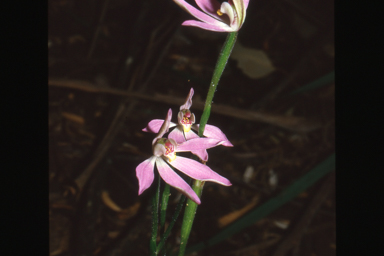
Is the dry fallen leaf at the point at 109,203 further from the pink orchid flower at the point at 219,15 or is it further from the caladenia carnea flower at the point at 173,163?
the pink orchid flower at the point at 219,15

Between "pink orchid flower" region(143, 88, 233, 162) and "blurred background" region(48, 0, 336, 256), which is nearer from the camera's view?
"pink orchid flower" region(143, 88, 233, 162)

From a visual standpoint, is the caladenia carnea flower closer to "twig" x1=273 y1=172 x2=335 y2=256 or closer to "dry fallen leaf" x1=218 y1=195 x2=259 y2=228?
"twig" x1=273 y1=172 x2=335 y2=256

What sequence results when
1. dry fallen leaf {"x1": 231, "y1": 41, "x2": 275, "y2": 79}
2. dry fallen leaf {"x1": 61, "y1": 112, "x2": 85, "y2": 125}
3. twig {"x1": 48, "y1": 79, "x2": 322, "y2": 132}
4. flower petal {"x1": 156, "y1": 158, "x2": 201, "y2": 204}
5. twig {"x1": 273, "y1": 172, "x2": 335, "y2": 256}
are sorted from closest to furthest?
1. flower petal {"x1": 156, "y1": 158, "x2": 201, "y2": 204}
2. twig {"x1": 273, "y1": 172, "x2": 335, "y2": 256}
3. twig {"x1": 48, "y1": 79, "x2": 322, "y2": 132}
4. dry fallen leaf {"x1": 61, "y1": 112, "x2": 85, "y2": 125}
5. dry fallen leaf {"x1": 231, "y1": 41, "x2": 275, "y2": 79}

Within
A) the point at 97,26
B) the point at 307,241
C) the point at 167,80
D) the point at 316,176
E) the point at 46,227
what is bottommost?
→ the point at 307,241

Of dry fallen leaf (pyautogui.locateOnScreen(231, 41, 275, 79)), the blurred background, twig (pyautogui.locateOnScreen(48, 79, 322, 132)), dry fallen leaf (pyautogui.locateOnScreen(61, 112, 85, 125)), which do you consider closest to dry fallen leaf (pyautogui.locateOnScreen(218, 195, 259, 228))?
the blurred background

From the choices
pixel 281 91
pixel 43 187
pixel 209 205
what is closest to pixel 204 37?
pixel 281 91

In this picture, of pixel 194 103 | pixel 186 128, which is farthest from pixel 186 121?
pixel 194 103

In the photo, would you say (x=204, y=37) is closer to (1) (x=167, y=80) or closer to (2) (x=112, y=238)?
(1) (x=167, y=80)
